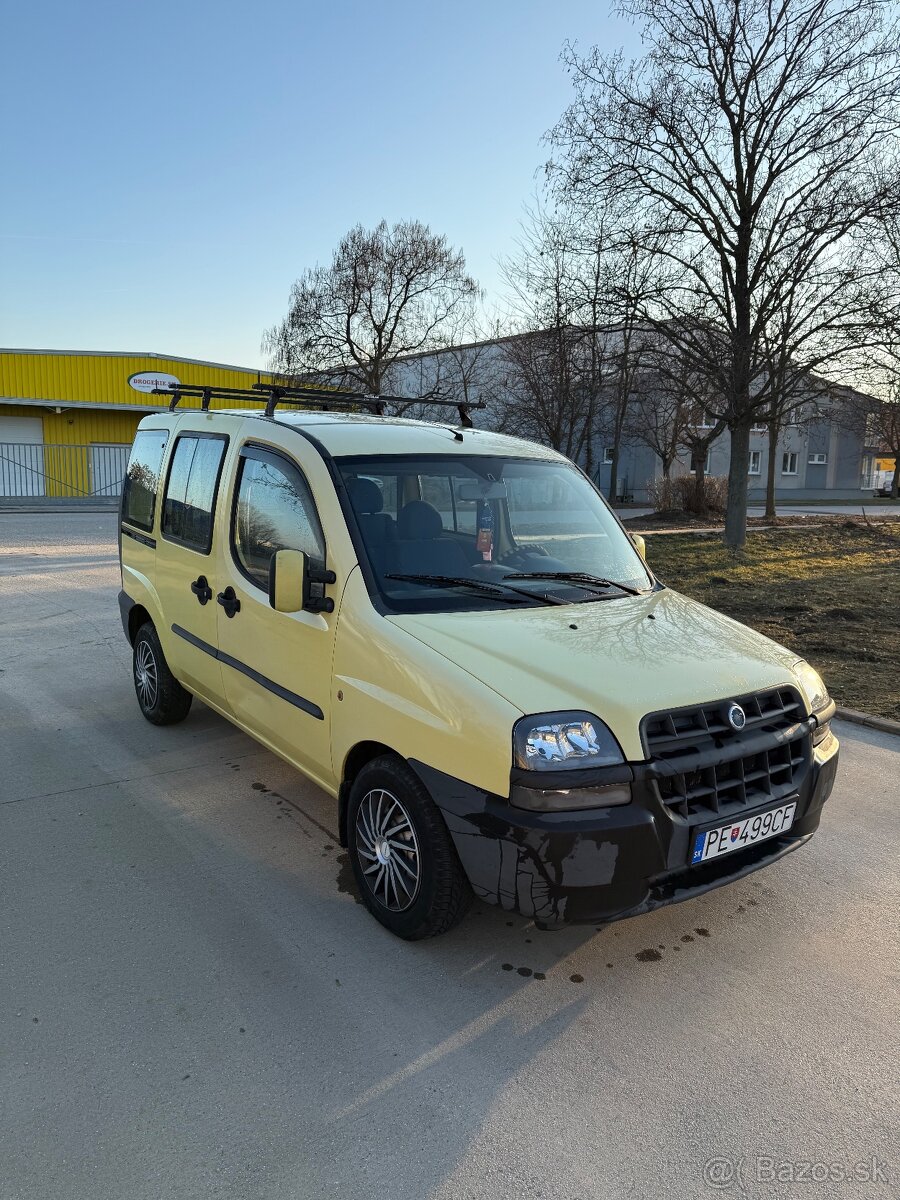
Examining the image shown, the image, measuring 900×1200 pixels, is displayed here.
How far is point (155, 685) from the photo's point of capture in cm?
571

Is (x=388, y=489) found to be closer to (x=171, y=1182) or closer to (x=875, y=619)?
(x=171, y=1182)

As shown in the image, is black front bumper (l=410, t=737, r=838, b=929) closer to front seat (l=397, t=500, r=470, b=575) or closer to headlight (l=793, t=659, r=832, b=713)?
headlight (l=793, t=659, r=832, b=713)

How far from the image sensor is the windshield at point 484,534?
3613mm

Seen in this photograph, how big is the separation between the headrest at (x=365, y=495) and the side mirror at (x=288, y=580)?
15.1 inches

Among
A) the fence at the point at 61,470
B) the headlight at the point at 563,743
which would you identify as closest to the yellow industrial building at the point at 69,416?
the fence at the point at 61,470

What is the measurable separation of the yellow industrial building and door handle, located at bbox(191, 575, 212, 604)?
30.0 meters

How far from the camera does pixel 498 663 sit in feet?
9.81

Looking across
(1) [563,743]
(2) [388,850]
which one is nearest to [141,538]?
(2) [388,850]

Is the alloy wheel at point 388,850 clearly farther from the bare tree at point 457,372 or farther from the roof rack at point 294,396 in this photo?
the bare tree at point 457,372


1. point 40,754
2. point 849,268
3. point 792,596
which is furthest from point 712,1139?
point 849,268

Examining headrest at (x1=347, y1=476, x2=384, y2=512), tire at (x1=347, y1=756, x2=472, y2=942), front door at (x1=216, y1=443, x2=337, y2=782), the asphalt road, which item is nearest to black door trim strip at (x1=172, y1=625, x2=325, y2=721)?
front door at (x1=216, y1=443, x2=337, y2=782)

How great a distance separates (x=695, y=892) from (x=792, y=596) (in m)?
9.28

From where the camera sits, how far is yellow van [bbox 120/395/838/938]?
9.14ft

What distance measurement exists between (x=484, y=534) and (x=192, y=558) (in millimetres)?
1837
